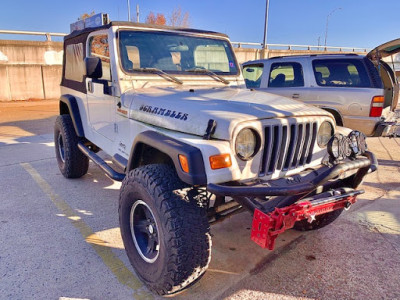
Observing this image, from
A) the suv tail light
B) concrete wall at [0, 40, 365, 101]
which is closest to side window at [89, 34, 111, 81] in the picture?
the suv tail light

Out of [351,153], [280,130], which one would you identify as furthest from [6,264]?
[351,153]

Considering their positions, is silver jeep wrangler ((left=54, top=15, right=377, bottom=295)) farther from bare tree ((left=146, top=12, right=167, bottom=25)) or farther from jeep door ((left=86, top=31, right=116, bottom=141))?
bare tree ((left=146, top=12, right=167, bottom=25))

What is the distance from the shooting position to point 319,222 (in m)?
3.37

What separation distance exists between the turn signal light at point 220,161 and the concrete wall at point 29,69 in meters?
11.6

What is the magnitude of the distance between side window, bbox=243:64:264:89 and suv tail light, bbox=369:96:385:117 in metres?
2.43

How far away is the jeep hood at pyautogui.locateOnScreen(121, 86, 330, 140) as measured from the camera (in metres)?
2.34

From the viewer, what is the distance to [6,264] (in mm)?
2760

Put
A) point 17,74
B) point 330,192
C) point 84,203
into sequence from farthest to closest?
1. point 17,74
2. point 84,203
3. point 330,192

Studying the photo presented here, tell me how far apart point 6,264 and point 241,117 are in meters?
2.33

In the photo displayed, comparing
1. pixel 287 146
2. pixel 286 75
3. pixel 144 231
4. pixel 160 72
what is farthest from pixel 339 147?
pixel 286 75

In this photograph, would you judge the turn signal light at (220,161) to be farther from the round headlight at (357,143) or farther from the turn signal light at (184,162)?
the round headlight at (357,143)

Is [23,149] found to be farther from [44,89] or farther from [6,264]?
[44,89]

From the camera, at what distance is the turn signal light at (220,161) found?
212cm

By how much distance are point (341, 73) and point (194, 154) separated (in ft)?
16.5
